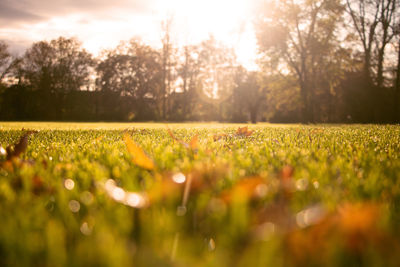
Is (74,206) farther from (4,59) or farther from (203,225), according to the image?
(4,59)

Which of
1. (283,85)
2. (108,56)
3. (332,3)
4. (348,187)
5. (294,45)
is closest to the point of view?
(348,187)

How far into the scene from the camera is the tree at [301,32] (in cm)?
2253

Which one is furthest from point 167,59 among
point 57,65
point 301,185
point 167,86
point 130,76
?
point 301,185

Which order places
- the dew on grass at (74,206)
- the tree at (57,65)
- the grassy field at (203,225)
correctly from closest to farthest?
the grassy field at (203,225) < the dew on grass at (74,206) < the tree at (57,65)

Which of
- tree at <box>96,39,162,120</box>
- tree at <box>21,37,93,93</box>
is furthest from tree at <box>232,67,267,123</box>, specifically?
tree at <box>21,37,93,93</box>

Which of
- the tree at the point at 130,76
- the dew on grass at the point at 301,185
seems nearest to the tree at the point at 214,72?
the tree at the point at 130,76

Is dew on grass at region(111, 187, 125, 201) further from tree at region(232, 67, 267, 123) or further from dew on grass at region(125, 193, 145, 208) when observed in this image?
tree at region(232, 67, 267, 123)

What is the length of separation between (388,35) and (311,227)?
29.8 metres

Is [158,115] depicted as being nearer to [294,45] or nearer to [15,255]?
[294,45]

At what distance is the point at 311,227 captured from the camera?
631 millimetres

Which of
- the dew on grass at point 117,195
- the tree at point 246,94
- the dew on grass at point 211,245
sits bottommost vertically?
the dew on grass at point 211,245

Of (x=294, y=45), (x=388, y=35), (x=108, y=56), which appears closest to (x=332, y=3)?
(x=294, y=45)

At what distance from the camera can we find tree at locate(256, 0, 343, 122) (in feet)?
73.9

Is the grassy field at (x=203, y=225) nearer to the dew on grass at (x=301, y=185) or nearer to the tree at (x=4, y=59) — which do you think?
the dew on grass at (x=301, y=185)
